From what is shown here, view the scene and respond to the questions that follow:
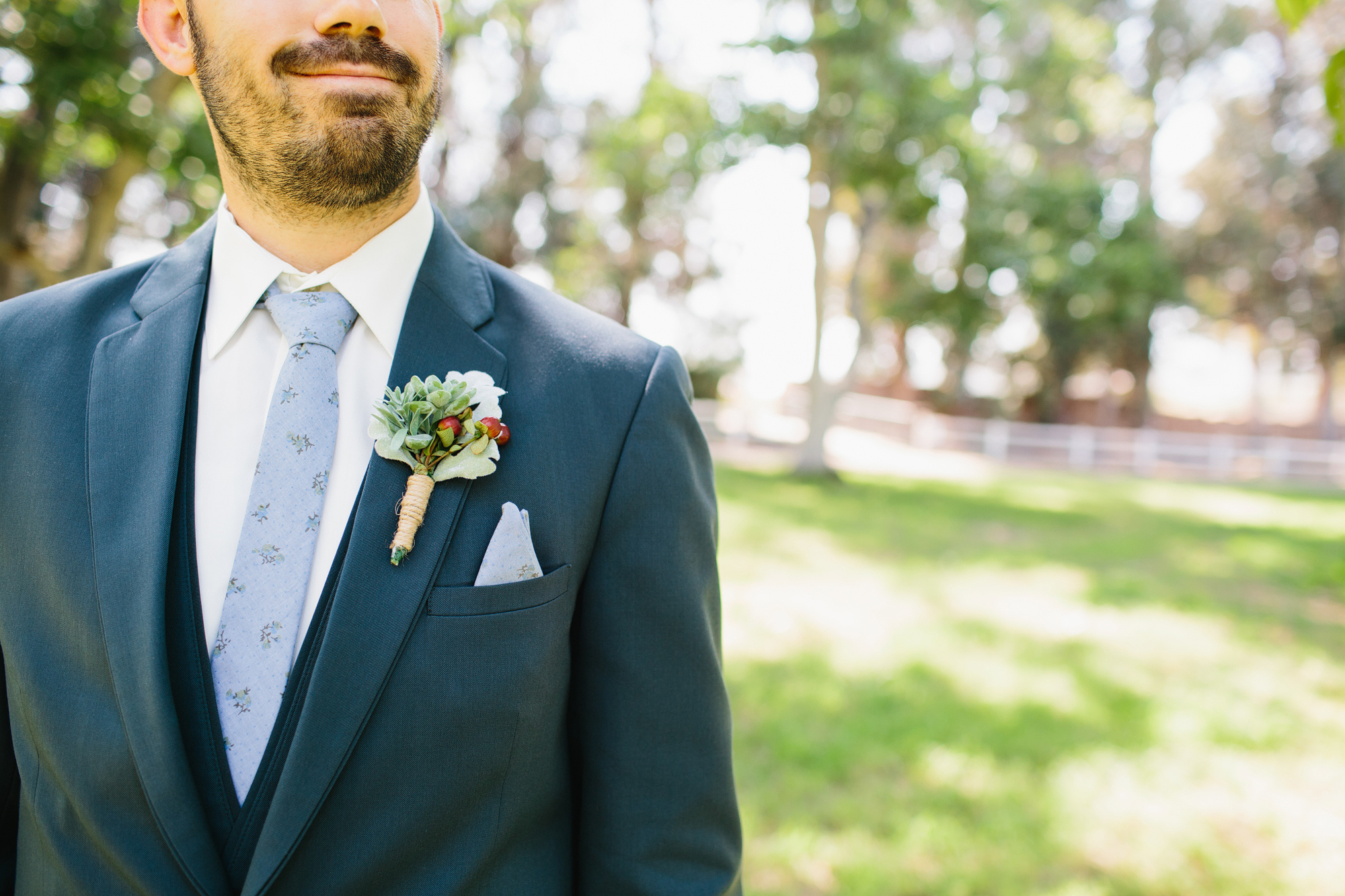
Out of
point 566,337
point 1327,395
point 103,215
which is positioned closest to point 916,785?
point 566,337

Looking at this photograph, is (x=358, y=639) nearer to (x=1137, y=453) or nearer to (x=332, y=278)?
(x=332, y=278)

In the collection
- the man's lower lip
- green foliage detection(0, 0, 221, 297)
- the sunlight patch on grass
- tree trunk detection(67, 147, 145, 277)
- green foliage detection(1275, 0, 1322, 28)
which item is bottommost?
the sunlight patch on grass

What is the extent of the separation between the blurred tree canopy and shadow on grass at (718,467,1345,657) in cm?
286

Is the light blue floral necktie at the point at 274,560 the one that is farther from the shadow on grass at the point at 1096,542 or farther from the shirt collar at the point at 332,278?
the shadow on grass at the point at 1096,542

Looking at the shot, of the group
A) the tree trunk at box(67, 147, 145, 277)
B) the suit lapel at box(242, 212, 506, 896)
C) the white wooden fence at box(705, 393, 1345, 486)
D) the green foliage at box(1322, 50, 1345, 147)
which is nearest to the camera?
the suit lapel at box(242, 212, 506, 896)

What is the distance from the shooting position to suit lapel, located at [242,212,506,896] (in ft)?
3.81

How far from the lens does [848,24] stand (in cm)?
1251

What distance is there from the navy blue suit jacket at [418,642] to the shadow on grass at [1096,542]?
722 cm

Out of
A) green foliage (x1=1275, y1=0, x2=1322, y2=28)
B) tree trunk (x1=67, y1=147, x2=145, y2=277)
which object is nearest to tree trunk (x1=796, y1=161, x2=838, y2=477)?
tree trunk (x1=67, y1=147, x2=145, y2=277)

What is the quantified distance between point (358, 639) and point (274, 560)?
201 mm

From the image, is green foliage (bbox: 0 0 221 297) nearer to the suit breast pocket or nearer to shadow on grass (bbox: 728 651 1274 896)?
shadow on grass (bbox: 728 651 1274 896)

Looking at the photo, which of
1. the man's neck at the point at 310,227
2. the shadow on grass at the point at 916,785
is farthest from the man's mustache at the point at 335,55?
the shadow on grass at the point at 916,785

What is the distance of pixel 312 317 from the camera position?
55.6 inches

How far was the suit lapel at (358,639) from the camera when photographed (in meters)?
1.16
